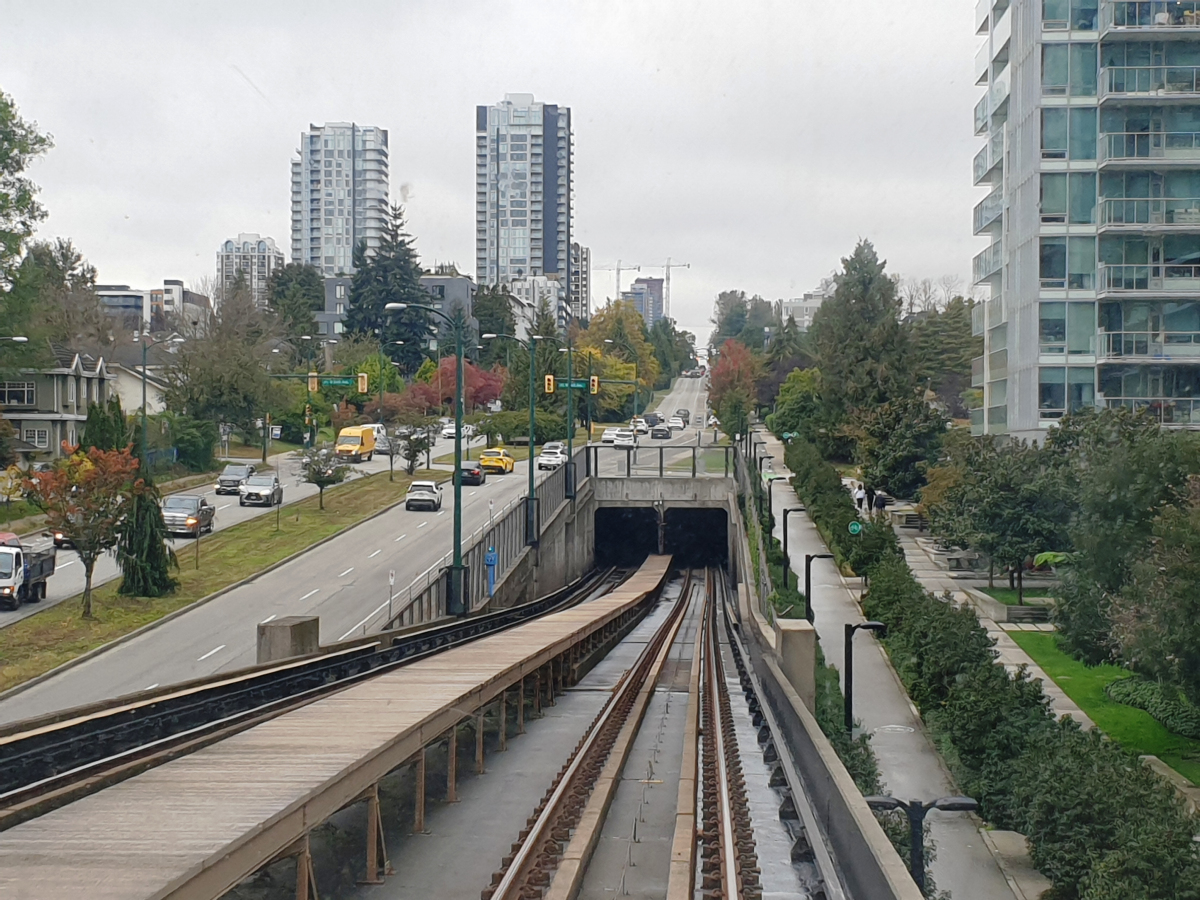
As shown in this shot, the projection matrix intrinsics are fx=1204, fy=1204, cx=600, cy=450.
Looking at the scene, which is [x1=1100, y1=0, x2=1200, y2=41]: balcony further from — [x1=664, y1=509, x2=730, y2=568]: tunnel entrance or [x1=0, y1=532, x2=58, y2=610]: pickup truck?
[x1=0, y1=532, x2=58, y2=610]: pickup truck

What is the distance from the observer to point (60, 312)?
7862cm

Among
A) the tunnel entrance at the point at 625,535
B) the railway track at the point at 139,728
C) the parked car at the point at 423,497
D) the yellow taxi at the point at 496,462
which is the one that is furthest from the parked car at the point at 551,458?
the railway track at the point at 139,728

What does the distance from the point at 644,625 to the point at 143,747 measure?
32.0m

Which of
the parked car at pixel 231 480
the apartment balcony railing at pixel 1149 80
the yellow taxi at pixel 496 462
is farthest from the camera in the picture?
the yellow taxi at pixel 496 462

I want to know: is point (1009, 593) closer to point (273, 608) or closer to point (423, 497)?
point (273, 608)

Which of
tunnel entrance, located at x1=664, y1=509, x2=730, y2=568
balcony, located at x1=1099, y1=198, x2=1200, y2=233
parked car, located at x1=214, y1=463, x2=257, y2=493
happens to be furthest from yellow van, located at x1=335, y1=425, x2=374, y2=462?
balcony, located at x1=1099, y1=198, x2=1200, y2=233

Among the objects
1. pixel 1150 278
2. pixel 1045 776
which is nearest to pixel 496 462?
pixel 1150 278

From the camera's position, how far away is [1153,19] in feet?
147

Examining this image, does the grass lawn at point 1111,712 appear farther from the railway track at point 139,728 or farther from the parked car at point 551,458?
the parked car at point 551,458

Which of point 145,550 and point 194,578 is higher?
point 145,550

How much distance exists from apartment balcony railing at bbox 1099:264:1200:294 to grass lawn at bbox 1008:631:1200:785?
16.5m

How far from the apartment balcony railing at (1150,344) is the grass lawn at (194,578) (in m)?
31.4

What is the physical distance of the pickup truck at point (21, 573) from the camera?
32750mm

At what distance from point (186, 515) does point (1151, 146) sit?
3935 cm
